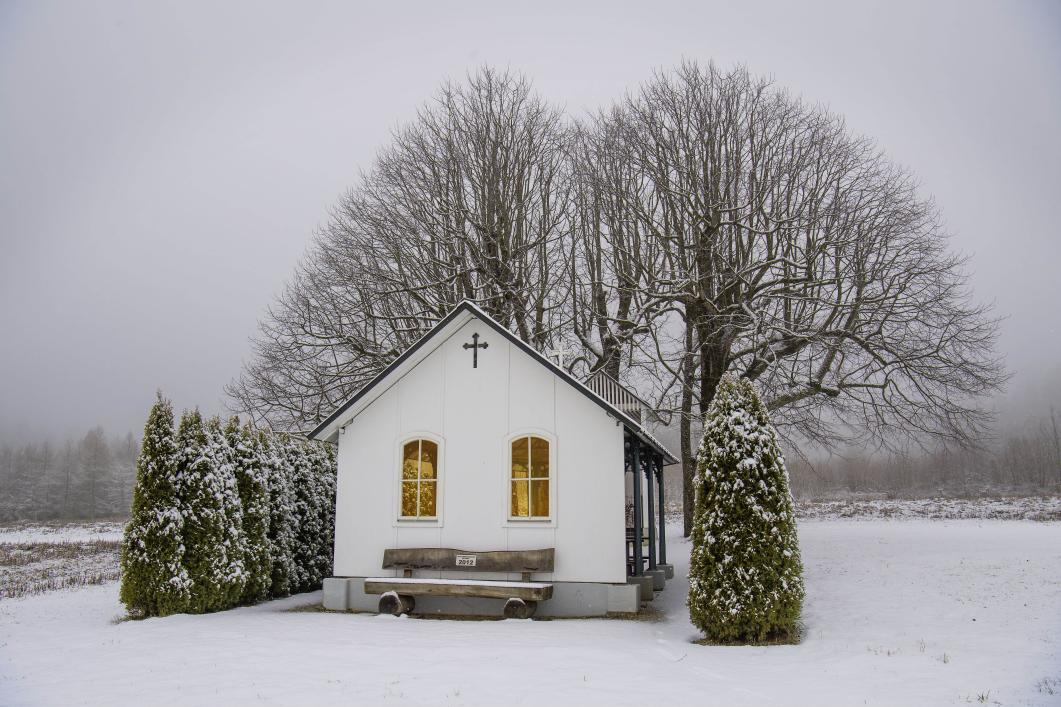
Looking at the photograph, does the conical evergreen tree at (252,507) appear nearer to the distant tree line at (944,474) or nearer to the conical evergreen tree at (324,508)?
the conical evergreen tree at (324,508)

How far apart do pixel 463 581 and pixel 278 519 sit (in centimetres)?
442

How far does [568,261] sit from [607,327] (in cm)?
240

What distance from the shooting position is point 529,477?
12055 millimetres

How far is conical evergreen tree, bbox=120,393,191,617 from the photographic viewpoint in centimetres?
1112

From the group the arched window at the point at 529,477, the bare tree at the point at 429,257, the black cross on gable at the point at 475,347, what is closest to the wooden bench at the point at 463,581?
the arched window at the point at 529,477

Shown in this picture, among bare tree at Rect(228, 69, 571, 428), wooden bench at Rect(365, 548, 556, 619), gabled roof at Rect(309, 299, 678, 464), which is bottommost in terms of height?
wooden bench at Rect(365, 548, 556, 619)

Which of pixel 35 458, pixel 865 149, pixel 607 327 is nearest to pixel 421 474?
Result: pixel 607 327

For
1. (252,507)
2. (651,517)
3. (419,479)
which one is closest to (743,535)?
(651,517)

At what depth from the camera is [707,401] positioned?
18.4 meters

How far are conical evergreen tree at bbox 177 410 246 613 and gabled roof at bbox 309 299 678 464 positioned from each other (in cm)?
164

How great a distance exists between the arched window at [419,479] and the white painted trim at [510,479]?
4.20 ft

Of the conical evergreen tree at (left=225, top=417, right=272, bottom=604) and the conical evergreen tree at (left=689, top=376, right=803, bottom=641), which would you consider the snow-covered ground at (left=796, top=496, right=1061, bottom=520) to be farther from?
the conical evergreen tree at (left=225, top=417, right=272, bottom=604)

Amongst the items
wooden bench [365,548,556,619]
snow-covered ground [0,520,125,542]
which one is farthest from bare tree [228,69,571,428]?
snow-covered ground [0,520,125,542]

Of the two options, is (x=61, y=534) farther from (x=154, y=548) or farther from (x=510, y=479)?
(x=510, y=479)
